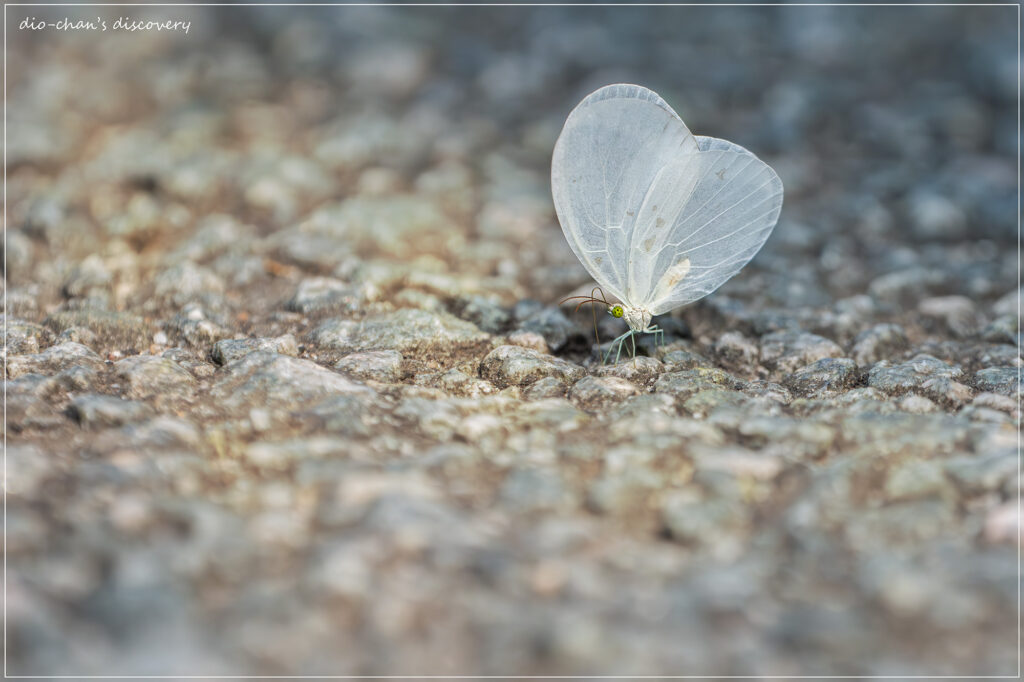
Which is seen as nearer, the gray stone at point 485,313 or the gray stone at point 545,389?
the gray stone at point 545,389

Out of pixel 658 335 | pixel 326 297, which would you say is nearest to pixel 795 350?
pixel 658 335

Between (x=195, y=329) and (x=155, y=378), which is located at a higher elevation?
(x=195, y=329)

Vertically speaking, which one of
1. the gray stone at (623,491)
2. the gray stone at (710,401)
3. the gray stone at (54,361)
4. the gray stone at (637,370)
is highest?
the gray stone at (54,361)

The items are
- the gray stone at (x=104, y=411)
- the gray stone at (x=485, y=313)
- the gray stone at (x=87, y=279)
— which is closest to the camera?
the gray stone at (x=104, y=411)

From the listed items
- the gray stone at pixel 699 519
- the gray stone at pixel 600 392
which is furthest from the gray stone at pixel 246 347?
the gray stone at pixel 699 519

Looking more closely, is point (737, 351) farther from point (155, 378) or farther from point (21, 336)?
point (21, 336)

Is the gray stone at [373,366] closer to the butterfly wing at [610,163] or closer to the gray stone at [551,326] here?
the gray stone at [551,326]
